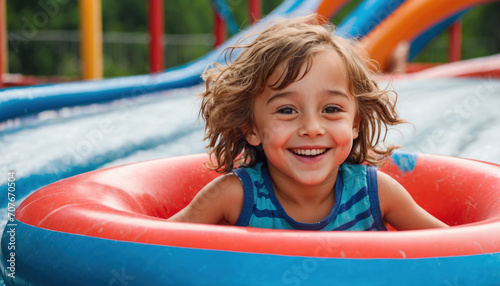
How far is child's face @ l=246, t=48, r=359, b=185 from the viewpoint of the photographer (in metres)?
1.12

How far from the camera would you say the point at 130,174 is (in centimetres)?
130

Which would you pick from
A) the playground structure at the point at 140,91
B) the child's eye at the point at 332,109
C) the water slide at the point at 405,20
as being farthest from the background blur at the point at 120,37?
the child's eye at the point at 332,109

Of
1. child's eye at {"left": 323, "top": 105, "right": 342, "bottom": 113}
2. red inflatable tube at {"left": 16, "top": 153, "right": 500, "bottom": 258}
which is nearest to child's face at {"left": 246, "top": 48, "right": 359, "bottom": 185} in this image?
child's eye at {"left": 323, "top": 105, "right": 342, "bottom": 113}

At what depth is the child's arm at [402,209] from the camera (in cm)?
126

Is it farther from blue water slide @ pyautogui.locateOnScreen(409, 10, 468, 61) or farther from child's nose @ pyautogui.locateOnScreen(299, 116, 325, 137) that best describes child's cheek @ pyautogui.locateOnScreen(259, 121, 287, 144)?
blue water slide @ pyautogui.locateOnScreen(409, 10, 468, 61)

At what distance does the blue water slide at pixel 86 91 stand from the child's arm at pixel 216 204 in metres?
0.44

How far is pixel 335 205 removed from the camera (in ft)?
4.10

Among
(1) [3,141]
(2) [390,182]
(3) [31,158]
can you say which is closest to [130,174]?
(2) [390,182]

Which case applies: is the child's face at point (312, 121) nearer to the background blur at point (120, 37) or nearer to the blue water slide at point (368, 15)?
the blue water slide at point (368, 15)

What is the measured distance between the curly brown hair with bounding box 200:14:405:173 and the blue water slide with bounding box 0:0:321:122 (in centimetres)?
25

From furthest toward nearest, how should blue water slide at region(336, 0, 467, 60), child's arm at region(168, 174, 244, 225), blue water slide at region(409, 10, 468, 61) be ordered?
blue water slide at region(409, 10, 468, 61)
blue water slide at region(336, 0, 467, 60)
child's arm at region(168, 174, 244, 225)

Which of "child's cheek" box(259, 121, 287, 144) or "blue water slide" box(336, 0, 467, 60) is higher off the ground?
"blue water slide" box(336, 0, 467, 60)

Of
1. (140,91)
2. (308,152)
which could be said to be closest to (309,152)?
(308,152)

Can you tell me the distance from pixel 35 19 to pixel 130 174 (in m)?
10.3
